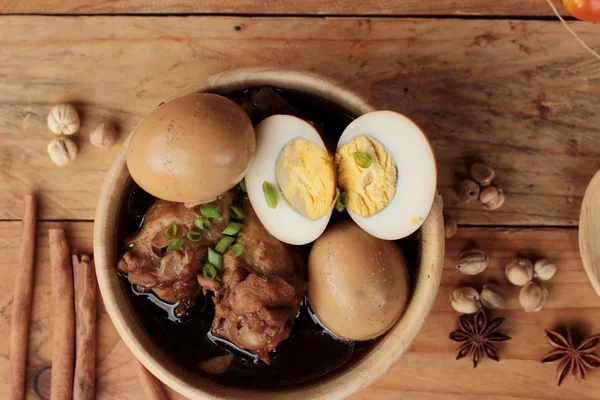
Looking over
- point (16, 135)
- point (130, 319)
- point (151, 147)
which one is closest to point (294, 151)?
point (151, 147)

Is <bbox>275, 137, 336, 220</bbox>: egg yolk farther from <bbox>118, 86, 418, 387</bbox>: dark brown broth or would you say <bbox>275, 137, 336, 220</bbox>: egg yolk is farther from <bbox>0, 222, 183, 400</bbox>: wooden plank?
<bbox>0, 222, 183, 400</bbox>: wooden plank

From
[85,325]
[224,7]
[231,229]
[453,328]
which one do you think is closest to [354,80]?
[224,7]

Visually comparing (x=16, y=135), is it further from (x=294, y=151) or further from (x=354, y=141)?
(x=354, y=141)

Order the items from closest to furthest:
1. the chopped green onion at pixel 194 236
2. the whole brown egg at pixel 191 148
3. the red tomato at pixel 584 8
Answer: the whole brown egg at pixel 191 148, the chopped green onion at pixel 194 236, the red tomato at pixel 584 8

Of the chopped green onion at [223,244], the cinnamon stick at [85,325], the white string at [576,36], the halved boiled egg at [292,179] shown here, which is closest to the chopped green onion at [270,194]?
the halved boiled egg at [292,179]

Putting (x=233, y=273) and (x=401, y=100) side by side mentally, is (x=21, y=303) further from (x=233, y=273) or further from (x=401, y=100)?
(x=401, y=100)

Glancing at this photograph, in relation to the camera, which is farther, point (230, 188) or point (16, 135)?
point (16, 135)

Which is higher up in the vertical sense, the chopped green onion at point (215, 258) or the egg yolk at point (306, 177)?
the egg yolk at point (306, 177)

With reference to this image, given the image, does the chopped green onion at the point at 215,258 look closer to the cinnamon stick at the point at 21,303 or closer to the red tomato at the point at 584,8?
the cinnamon stick at the point at 21,303
